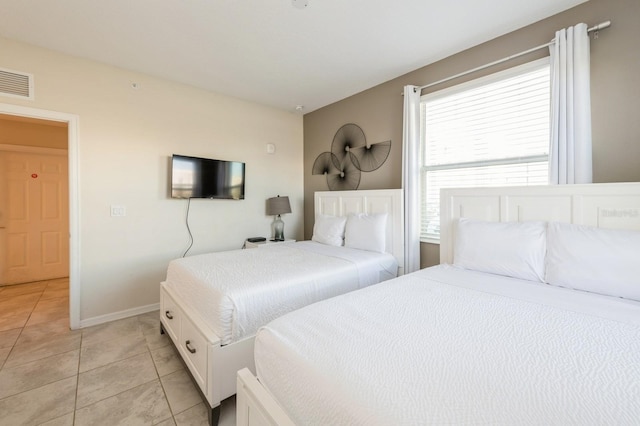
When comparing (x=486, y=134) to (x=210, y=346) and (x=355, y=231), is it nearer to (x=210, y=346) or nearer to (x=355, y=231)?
(x=355, y=231)

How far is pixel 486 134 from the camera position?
2492 mm

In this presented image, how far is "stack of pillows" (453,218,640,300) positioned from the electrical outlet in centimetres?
323

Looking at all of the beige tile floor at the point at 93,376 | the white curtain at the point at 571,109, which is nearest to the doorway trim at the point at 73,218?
the beige tile floor at the point at 93,376

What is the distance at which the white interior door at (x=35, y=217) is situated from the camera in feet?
12.8

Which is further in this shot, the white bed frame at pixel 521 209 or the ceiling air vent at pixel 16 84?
the ceiling air vent at pixel 16 84

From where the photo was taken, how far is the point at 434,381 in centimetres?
81

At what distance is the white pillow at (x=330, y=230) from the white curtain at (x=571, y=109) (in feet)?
6.33

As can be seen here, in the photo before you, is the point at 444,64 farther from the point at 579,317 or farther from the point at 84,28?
the point at 84,28

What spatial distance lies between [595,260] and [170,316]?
2858mm

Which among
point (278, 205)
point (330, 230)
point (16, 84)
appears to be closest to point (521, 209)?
point (330, 230)

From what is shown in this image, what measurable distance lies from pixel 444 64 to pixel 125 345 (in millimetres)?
3869

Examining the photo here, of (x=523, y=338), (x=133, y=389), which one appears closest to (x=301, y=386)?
(x=523, y=338)

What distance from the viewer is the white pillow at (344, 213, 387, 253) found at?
286cm

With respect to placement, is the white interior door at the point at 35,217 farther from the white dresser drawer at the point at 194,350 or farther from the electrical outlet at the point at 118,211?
the white dresser drawer at the point at 194,350
